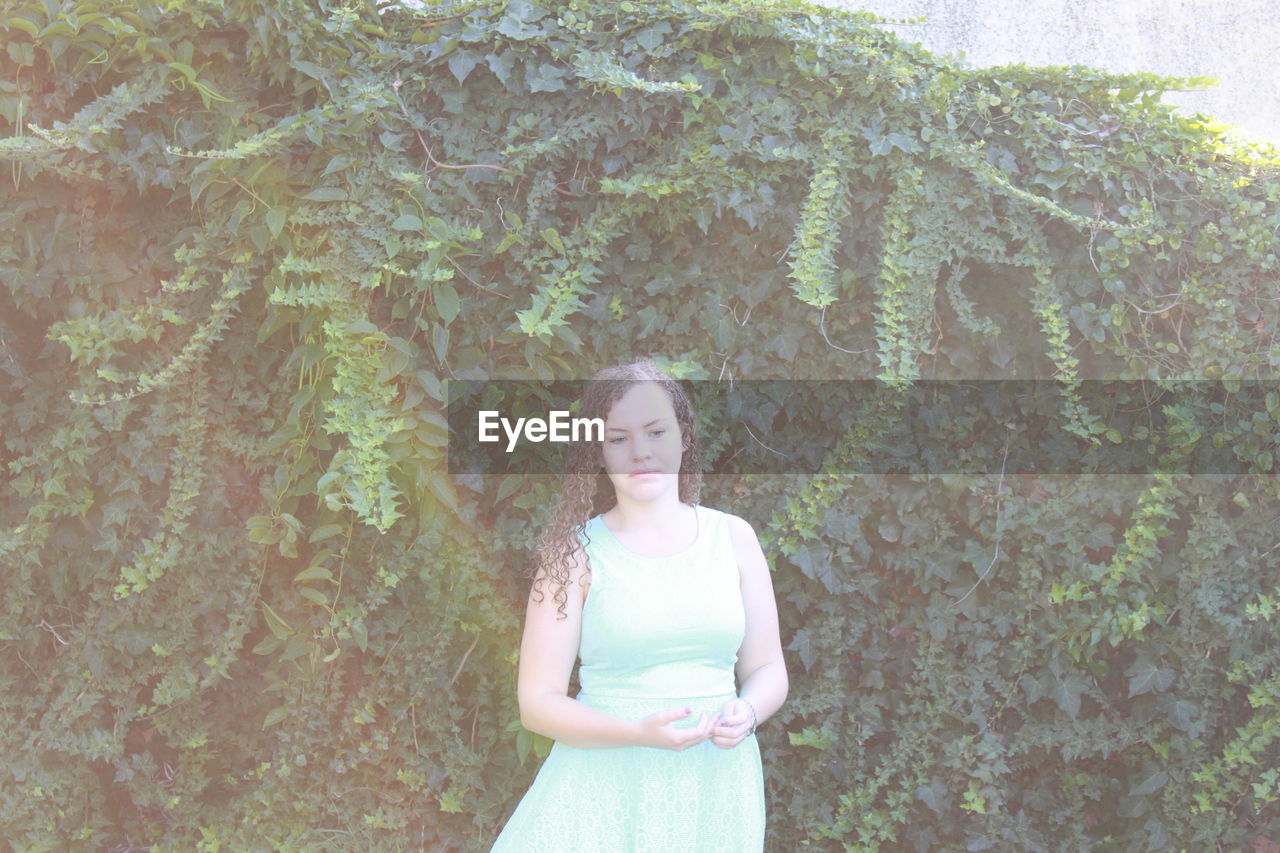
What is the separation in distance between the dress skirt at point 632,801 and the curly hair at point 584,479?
9.2 inches

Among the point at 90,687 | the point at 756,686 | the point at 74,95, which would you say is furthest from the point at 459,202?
the point at 90,687

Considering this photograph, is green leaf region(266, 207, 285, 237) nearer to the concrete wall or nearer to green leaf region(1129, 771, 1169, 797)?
green leaf region(1129, 771, 1169, 797)

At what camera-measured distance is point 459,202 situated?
7.90 feet

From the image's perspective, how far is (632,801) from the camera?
175 centimetres

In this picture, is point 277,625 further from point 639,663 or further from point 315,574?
point 639,663

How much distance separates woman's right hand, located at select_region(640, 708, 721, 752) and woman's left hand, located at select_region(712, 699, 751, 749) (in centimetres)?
2

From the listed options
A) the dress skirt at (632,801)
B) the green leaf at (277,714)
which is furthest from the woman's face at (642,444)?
the green leaf at (277,714)

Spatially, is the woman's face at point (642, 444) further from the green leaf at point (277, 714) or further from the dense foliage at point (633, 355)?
the green leaf at point (277, 714)

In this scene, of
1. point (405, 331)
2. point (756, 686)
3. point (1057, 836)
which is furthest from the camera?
point (1057, 836)

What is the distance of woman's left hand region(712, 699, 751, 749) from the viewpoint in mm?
1613

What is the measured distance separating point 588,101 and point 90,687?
1.93 metres

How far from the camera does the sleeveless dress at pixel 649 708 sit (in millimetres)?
1729

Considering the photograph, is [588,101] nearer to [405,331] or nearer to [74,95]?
[405,331]

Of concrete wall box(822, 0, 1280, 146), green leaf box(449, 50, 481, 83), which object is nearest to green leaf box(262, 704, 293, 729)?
green leaf box(449, 50, 481, 83)
